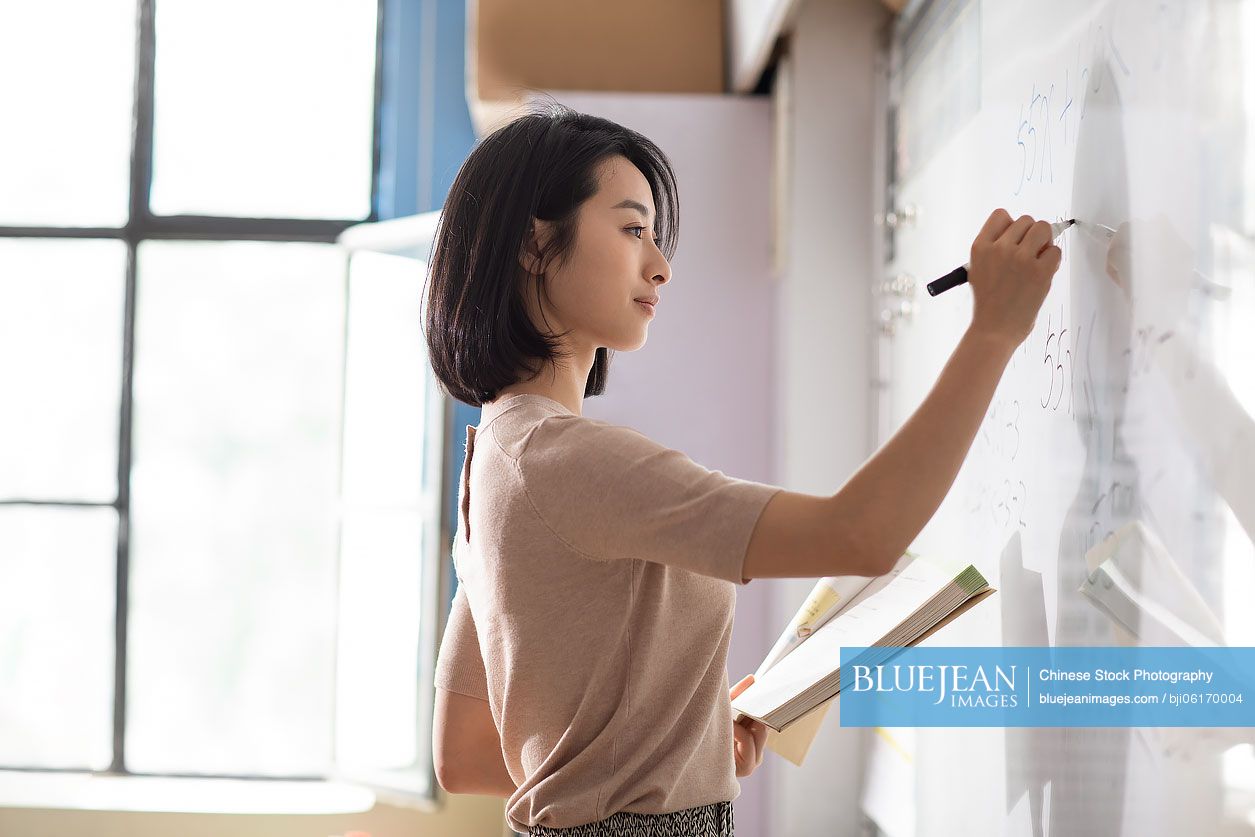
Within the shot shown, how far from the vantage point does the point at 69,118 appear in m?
3.07

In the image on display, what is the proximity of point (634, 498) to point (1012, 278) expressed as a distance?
28 centimetres

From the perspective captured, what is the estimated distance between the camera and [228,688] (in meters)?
2.97

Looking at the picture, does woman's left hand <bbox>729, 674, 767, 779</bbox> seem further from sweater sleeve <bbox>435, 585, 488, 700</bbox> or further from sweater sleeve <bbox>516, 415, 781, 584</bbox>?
sweater sleeve <bbox>516, 415, 781, 584</bbox>

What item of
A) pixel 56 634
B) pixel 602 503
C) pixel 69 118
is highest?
pixel 69 118

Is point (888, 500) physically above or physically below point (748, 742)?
above

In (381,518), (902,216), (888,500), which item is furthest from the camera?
(381,518)

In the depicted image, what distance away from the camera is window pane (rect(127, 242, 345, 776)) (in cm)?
296

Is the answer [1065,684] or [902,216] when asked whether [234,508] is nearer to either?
[902,216]

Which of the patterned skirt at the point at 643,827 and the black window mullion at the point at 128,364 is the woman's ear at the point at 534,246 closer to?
the patterned skirt at the point at 643,827

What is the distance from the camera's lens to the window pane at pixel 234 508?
2965 millimetres

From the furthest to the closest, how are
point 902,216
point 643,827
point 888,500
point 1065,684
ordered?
point 902,216
point 1065,684
point 643,827
point 888,500

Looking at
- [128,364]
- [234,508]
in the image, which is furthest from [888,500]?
[128,364]

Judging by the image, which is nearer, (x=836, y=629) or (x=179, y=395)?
(x=836, y=629)

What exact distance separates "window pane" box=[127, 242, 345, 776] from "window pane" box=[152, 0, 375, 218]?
160 mm
